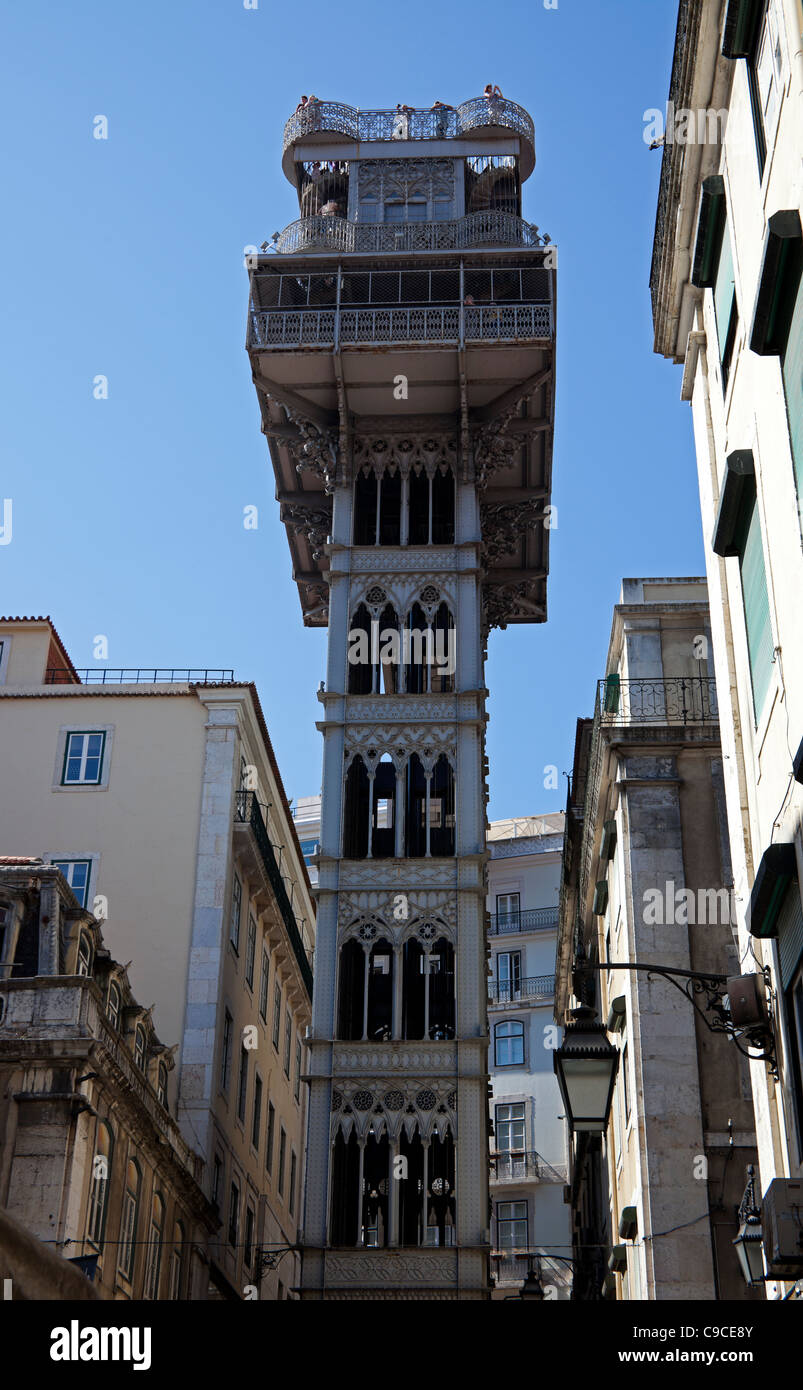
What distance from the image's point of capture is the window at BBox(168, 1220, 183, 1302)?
1217 inches

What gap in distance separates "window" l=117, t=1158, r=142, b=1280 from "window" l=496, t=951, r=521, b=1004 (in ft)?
108

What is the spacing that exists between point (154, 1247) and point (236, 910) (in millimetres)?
10169

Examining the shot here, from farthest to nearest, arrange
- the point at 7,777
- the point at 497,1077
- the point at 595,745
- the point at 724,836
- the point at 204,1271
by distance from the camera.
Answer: the point at 497,1077, the point at 7,777, the point at 204,1271, the point at 595,745, the point at 724,836

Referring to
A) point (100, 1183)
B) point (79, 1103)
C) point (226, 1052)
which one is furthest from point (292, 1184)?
point (79, 1103)

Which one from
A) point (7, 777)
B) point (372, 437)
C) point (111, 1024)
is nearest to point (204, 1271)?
point (111, 1024)

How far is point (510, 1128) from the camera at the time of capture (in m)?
57.3

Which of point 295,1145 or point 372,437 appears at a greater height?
point 372,437

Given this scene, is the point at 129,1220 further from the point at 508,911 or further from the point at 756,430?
the point at 508,911

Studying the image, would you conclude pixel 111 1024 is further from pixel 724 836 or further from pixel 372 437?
pixel 372 437

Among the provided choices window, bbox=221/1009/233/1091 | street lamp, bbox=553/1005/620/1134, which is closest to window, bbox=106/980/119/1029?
window, bbox=221/1009/233/1091

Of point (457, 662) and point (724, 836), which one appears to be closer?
point (724, 836)

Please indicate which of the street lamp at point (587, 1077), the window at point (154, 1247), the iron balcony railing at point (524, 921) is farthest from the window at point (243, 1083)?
the street lamp at point (587, 1077)

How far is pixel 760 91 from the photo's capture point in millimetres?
12742
